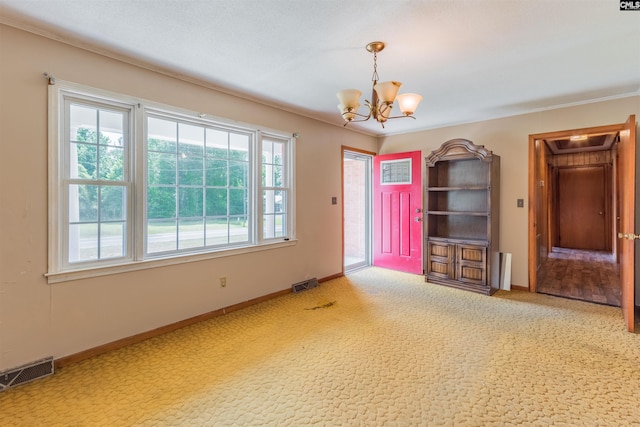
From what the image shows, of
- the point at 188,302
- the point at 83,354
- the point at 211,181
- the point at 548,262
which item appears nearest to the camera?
the point at 83,354

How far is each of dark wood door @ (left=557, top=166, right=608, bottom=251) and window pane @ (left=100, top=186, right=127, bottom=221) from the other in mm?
9240

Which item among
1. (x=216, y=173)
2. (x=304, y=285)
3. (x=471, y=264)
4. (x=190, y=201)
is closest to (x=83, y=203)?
(x=190, y=201)

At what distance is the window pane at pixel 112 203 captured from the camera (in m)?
2.52

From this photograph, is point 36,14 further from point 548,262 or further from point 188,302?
point 548,262

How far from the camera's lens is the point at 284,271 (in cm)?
393

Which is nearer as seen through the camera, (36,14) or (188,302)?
(36,14)

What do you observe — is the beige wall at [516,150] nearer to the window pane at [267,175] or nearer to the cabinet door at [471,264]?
the cabinet door at [471,264]

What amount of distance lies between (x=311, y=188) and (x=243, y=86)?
1.59 meters

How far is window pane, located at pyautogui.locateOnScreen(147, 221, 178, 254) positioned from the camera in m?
2.81

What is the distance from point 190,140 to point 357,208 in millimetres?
3610

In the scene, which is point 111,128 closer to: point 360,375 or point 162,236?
point 162,236

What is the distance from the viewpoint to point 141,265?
8.79 feet

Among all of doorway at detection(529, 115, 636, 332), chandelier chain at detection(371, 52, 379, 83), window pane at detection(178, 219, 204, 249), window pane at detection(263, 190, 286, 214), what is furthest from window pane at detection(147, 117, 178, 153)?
doorway at detection(529, 115, 636, 332)

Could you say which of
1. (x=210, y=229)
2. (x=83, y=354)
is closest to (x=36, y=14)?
(x=210, y=229)
